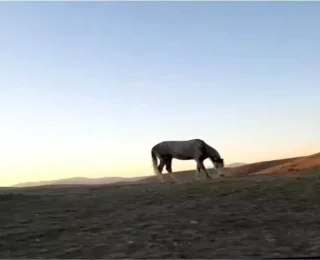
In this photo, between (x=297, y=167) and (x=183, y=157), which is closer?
(x=183, y=157)

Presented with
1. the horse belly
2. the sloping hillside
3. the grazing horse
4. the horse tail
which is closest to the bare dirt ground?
the grazing horse

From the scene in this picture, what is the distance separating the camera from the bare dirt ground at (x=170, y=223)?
26.1 feet

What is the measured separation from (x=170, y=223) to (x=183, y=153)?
11031 mm

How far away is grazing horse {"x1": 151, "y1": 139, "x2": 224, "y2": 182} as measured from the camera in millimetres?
20750

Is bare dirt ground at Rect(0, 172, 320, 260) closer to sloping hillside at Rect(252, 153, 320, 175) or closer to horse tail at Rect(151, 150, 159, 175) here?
horse tail at Rect(151, 150, 159, 175)

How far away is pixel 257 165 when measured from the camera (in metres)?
44.6

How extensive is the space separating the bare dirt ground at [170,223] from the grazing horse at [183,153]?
5575 millimetres

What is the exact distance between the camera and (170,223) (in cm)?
999

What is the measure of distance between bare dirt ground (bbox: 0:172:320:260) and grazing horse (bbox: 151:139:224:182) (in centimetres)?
557

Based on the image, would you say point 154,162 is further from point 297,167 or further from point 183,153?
point 297,167

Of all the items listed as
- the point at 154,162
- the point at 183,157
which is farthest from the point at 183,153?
the point at 154,162

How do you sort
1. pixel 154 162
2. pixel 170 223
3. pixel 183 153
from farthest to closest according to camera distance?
pixel 154 162, pixel 183 153, pixel 170 223

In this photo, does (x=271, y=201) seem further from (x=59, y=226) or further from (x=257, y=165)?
(x=257, y=165)

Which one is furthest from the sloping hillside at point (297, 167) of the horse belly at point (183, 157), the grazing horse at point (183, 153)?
the horse belly at point (183, 157)
